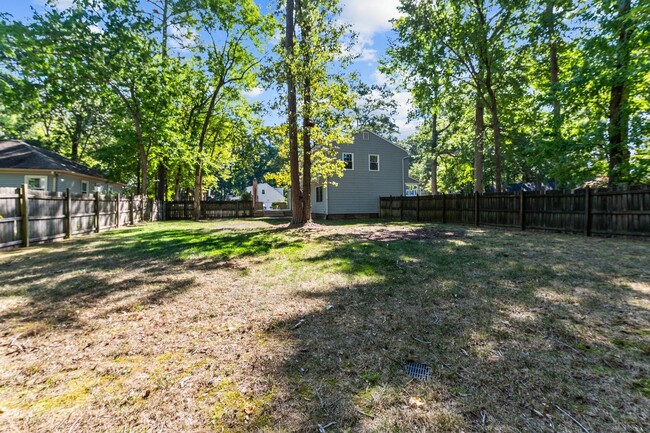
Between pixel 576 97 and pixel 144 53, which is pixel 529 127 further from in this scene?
pixel 144 53

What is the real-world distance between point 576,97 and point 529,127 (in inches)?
274

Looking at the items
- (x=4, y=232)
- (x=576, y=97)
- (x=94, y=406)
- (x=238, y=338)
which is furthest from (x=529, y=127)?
(x=4, y=232)

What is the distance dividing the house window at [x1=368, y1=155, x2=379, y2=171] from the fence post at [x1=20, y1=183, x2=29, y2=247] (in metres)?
17.9

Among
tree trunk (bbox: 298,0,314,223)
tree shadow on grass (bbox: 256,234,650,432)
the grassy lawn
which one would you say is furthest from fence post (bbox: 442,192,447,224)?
tree shadow on grass (bbox: 256,234,650,432)

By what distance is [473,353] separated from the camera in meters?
2.46

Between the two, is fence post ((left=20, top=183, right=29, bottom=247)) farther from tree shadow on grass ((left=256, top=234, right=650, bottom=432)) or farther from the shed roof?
the shed roof

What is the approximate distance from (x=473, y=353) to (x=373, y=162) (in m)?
20.1

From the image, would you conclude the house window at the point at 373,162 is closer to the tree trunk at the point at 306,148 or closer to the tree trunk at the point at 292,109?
the tree trunk at the point at 306,148

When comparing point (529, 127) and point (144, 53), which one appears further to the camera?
point (529, 127)

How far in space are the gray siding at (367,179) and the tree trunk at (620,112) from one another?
12.8 meters

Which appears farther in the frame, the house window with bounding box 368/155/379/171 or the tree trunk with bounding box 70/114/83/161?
the tree trunk with bounding box 70/114/83/161

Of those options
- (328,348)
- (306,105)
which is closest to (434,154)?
(306,105)

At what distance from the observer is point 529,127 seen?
17.0 metres

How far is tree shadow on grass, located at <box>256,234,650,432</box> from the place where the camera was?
70.1 inches
